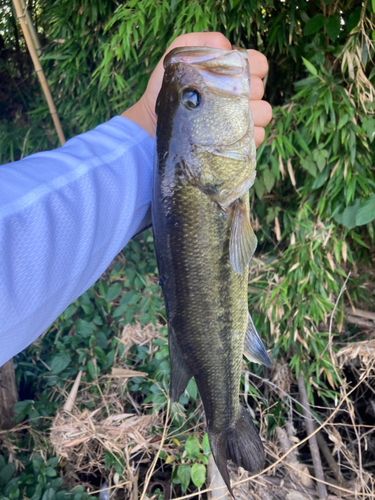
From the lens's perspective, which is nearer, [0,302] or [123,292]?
[0,302]

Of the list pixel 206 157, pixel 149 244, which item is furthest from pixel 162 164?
pixel 149 244

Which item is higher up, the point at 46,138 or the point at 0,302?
the point at 0,302

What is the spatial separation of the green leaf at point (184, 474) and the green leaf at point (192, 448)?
0.07 m

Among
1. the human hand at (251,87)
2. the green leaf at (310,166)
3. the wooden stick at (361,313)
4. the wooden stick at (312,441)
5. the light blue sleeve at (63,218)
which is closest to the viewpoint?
the light blue sleeve at (63,218)

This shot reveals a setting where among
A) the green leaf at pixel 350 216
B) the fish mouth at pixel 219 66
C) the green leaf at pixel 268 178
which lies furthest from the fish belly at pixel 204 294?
the green leaf at pixel 350 216

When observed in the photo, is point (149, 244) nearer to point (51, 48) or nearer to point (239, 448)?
point (239, 448)

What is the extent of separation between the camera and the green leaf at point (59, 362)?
2359 mm

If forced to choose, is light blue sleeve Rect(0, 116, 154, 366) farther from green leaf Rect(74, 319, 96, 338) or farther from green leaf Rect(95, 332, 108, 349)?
green leaf Rect(95, 332, 108, 349)

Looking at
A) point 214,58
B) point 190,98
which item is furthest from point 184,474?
point 214,58

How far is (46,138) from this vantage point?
2.85 metres

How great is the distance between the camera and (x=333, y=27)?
148 centimetres

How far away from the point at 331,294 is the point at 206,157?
1.47 metres

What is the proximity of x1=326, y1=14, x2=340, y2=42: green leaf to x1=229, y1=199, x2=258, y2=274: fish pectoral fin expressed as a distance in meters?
1.10

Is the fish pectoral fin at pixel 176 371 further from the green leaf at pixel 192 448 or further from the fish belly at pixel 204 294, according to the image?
the green leaf at pixel 192 448
